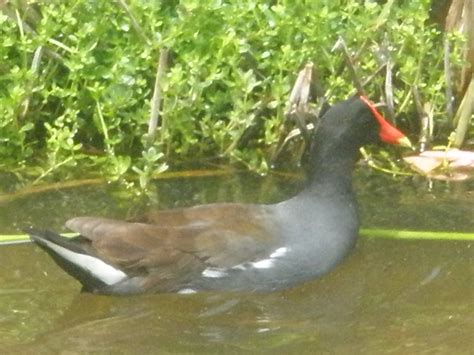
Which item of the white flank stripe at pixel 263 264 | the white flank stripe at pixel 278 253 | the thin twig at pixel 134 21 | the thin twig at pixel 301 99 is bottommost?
the white flank stripe at pixel 263 264

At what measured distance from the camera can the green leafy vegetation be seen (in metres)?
5.79

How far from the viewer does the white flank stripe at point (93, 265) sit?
4652 mm

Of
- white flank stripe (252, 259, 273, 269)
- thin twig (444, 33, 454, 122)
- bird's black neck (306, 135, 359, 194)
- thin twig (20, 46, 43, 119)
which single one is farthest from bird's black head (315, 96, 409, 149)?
thin twig (20, 46, 43, 119)

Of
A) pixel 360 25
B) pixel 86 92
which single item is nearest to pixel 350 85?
pixel 360 25

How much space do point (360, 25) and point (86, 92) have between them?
138 cm

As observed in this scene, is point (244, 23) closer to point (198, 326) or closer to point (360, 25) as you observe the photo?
point (360, 25)

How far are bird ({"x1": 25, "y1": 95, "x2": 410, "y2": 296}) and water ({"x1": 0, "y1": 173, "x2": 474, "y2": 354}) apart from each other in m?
0.08

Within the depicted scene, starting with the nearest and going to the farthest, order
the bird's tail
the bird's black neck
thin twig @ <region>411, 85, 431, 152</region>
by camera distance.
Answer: the bird's tail < the bird's black neck < thin twig @ <region>411, 85, 431, 152</region>

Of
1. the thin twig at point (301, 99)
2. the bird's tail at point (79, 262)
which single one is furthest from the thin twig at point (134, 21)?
the bird's tail at point (79, 262)

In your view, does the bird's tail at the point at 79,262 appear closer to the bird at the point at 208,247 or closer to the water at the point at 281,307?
the bird at the point at 208,247

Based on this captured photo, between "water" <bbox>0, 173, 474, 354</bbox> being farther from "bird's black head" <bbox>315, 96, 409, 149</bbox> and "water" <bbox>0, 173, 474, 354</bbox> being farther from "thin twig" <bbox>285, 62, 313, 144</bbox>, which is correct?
"thin twig" <bbox>285, 62, 313, 144</bbox>

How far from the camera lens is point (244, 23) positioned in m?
5.88

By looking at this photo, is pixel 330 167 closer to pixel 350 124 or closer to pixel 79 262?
pixel 350 124

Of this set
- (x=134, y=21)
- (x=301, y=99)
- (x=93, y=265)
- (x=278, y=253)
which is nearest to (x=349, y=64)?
(x=301, y=99)
